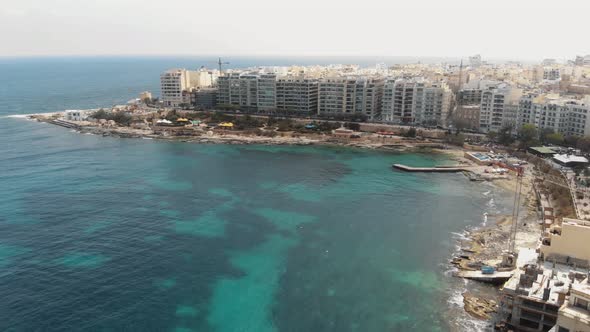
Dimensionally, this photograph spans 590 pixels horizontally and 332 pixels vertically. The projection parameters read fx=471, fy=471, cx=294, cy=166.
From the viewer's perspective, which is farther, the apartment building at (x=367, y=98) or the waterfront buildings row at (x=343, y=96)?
the apartment building at (x=367, y=98)

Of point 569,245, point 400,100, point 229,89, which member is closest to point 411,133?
point 400,100

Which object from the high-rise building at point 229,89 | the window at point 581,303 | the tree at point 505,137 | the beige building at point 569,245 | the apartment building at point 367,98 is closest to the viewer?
the window at point 581,303

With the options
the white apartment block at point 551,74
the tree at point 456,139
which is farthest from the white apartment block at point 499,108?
the white apartment block at point 551,74

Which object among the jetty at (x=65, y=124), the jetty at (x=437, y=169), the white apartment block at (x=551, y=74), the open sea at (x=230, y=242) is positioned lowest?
the open sea at (x=230, y=242)

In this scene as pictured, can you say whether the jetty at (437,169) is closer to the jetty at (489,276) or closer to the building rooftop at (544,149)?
the building rooftop at (544,149)

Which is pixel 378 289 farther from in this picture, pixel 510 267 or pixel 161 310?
pixel 161 310

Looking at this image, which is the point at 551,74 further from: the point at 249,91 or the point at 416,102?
the point at 249,91

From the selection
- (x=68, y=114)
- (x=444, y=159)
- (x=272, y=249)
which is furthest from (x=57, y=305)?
(x=68, y=114)

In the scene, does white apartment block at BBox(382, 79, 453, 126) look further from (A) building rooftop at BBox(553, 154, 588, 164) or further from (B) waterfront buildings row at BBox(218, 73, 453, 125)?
(A) building rooftop at BBox(553, 154, 588, 164)
